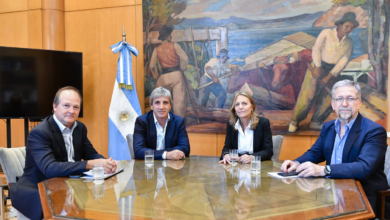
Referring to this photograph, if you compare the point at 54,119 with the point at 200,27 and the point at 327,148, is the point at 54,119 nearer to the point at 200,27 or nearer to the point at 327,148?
→ the point at 327,148

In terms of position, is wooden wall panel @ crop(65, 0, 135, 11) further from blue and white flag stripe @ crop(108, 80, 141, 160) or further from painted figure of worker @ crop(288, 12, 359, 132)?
painted figure of worker @ crop(288, 12, 359, 132)

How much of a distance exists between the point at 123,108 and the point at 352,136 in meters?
3.24

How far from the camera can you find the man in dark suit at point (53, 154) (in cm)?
211

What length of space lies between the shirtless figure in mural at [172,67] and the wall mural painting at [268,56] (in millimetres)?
15

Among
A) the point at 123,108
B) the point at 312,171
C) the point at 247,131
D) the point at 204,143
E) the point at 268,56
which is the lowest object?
the point at 204,143

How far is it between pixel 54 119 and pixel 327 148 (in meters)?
2.11

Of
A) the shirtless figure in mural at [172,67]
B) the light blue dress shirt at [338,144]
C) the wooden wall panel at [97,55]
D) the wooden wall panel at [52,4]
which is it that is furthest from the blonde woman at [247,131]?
the wooden wall panel at [52,4]

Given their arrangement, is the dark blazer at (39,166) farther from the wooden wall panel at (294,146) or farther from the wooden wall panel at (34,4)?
the wooden wall panel at (34,4)

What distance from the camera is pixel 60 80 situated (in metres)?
4.79

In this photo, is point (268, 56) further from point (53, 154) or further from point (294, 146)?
point (53, 154)

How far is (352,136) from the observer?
7.66ft

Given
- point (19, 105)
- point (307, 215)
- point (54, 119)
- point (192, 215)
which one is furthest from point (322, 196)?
point (19, 105)

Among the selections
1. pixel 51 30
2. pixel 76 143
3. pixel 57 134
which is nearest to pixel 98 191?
pixel 57 134

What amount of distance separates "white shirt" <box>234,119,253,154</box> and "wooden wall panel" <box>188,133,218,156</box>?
150 centimetres
